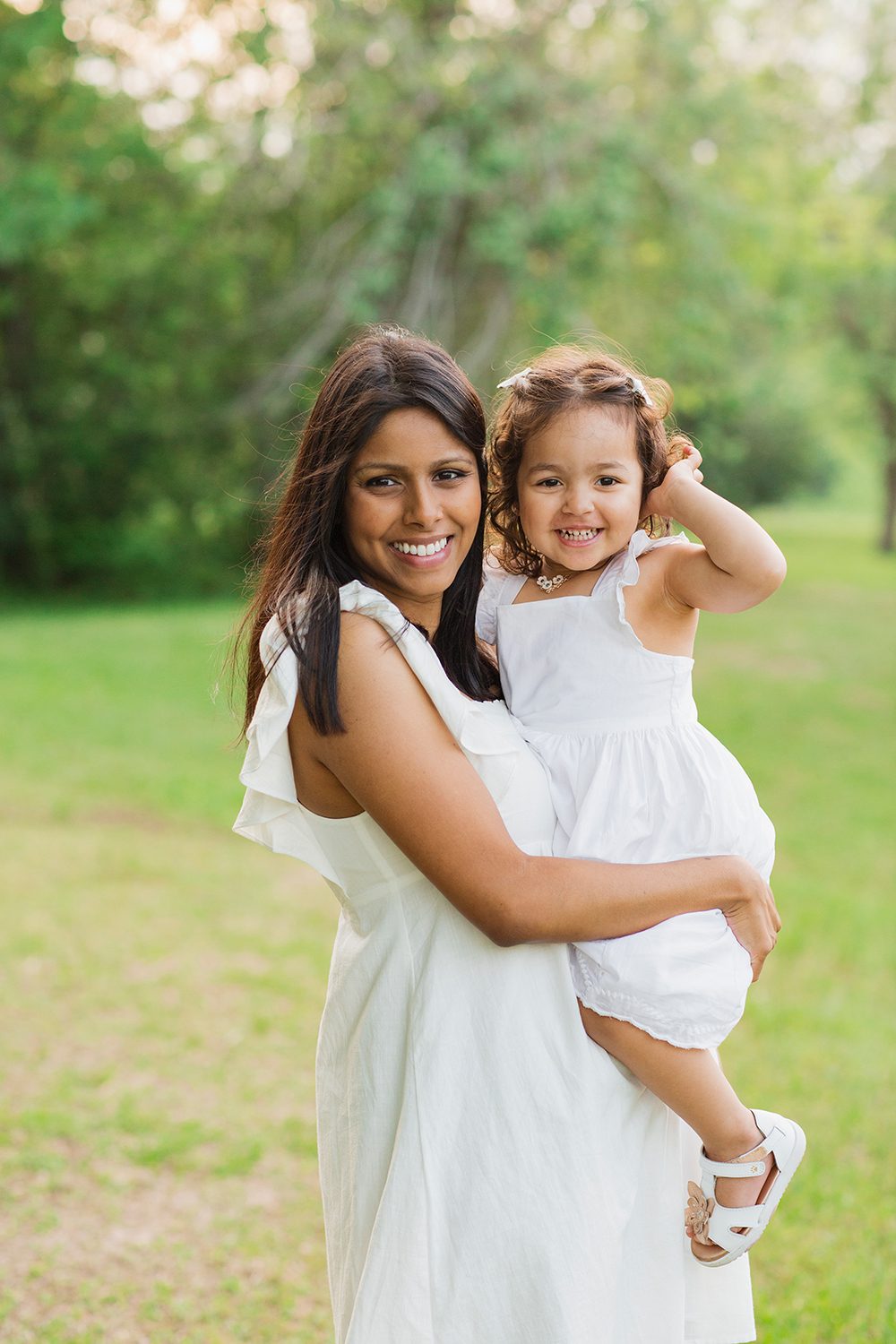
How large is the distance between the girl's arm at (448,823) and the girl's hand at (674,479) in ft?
1.74

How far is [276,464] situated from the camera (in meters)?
9.54

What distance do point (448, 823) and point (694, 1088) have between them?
1.71 ft

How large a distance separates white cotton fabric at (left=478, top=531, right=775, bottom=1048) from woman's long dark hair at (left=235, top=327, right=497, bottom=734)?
9.1 inches

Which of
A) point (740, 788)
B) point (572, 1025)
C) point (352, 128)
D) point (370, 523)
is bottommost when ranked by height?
point (572, 1025)

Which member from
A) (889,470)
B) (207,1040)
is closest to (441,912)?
(207,1040)

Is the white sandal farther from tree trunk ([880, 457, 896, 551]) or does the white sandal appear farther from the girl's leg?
tree trunk ([880, 457, 896, 551])

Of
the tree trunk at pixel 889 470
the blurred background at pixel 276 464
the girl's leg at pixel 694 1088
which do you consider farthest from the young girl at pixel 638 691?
the tree trunk at pixel 889 470

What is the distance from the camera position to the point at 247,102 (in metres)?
13.9

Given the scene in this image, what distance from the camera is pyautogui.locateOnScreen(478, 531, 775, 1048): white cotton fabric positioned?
176 cm

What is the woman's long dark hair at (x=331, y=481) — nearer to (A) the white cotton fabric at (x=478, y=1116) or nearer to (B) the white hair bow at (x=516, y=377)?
(A) the white cotton fabric at (x=478, y=1116)

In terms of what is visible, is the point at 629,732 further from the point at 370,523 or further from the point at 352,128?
the point at 352,128

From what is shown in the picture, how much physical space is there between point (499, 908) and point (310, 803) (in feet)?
1.07

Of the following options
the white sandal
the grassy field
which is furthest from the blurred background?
the white sandal

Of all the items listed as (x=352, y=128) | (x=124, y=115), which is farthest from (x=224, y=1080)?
(x=124, y=115)
